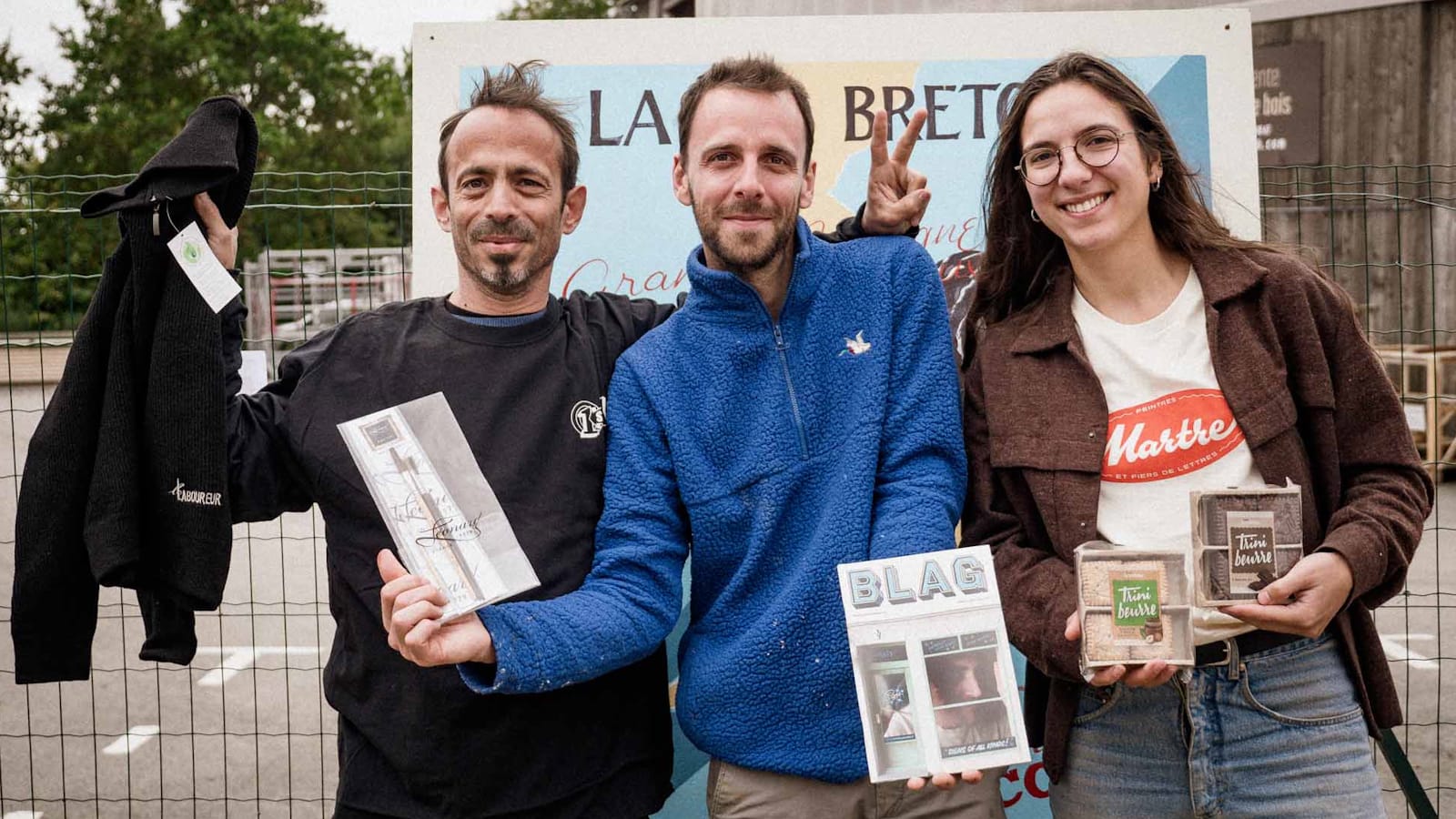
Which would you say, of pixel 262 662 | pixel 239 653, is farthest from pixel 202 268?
pixel 239 653

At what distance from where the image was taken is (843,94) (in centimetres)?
340

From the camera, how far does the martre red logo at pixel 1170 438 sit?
1.98 metres

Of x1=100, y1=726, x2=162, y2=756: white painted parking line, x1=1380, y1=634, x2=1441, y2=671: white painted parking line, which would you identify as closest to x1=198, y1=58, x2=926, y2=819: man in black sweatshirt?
x1=100, y1=726, x2=162, y2=756: white painted parking line

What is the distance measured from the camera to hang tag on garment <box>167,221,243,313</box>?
2102 millimetres

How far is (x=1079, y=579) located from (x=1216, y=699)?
367 mm

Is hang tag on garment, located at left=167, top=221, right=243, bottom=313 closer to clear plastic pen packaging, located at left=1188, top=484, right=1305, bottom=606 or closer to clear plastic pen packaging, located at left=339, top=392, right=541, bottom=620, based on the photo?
clear plastic pen packaging, located at left=339, top=392, right=541, bottom=620

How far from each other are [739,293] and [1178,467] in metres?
0.82

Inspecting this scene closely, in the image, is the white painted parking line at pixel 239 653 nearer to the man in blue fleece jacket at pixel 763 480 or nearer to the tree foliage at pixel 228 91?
the man in blue fleece jacket at pixel 763 480

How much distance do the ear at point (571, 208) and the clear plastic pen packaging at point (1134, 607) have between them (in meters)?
1.22

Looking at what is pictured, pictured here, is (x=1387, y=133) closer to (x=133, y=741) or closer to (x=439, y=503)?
(x=133, y=741)

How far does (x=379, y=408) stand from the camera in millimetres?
2225

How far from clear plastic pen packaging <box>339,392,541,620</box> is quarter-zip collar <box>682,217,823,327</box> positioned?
1.65 feet

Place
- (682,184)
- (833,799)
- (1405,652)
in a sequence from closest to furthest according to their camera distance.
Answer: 1. (833,799)
2. (682,184)
3. (1405,652)

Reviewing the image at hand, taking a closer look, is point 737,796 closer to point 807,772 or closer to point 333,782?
point 807,772
